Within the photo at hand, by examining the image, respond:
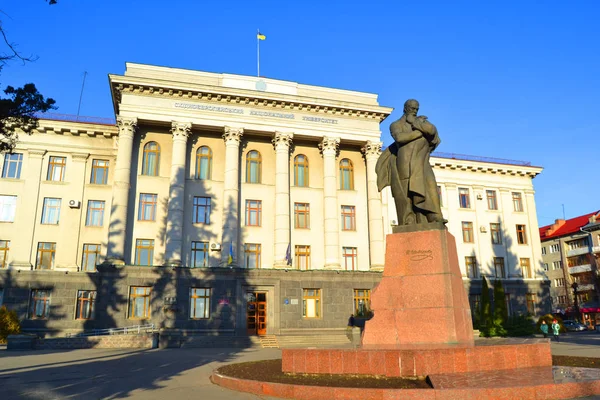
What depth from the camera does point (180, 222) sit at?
105 ft

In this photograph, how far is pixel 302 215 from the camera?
118ft

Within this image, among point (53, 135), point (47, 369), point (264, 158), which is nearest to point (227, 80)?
point (264, 158)

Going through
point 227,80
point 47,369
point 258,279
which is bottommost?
point 47,369

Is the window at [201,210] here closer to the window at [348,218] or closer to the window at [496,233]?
the window at [348,218]

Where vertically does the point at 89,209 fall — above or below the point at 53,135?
below

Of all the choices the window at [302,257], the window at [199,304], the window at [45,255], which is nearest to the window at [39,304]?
the window at [45,255]

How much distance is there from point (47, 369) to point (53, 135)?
25659mm

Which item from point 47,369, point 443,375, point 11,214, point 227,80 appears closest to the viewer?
point 443,375

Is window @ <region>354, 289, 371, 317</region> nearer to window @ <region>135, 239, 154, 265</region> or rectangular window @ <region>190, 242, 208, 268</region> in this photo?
rectangular window @ <region>190, 242, 208, 268</region>

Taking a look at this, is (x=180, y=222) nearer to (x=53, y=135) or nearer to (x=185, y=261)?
(x=185, y=261)

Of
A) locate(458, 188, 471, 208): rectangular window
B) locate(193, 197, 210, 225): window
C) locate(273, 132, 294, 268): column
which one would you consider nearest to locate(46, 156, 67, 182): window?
locate(193, 197, 210, 225): window

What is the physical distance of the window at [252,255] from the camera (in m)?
34.0

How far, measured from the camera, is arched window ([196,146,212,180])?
34812 millimetres

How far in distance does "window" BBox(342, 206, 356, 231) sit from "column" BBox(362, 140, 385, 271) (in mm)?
1445
